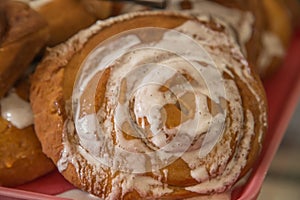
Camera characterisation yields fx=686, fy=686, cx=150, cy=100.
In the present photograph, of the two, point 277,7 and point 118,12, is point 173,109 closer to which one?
point 118,12

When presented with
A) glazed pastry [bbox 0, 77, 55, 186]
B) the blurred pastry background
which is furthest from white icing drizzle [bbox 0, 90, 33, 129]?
the blurred pastry background

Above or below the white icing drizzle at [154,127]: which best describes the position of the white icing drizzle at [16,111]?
below

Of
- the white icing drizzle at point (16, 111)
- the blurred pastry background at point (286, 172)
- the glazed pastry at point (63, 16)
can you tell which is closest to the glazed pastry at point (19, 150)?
the white icing drizzle at point (16, 111)

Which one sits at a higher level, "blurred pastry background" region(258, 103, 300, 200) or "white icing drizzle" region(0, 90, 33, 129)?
"white icing drizzle" region(0, 90, 33, 129)

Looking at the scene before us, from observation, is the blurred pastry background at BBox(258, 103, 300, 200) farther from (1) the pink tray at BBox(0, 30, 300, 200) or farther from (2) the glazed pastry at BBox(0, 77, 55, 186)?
(2) the glazed pastry at BBox(0, 77, 55, 186)

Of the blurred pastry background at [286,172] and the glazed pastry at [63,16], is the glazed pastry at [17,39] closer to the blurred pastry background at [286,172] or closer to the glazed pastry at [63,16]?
the glazed pastry at [63,16]

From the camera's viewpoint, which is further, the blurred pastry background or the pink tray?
the blurred pastry background

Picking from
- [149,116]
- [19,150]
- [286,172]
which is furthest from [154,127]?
[286,172]
